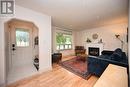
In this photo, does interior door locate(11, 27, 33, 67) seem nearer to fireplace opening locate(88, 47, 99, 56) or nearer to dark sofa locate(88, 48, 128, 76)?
dark sofa locate(88, 48, 128, 76)

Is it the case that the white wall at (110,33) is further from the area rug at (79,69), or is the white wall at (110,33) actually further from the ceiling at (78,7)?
the area rug at (79,69)

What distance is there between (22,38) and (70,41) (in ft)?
14.2

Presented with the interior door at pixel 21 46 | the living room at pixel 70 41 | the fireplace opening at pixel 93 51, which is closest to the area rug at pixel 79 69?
the living room at pixel 70 41

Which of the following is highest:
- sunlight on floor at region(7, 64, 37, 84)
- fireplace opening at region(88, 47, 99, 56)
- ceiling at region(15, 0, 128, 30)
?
ceiling at region(15, 0, 128, 30)

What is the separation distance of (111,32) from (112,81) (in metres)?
5.44

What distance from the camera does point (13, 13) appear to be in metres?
2.60

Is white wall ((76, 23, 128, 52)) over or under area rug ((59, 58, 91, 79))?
over

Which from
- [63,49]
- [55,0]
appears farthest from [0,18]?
[63,49]

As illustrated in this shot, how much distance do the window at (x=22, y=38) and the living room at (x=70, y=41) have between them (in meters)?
0.33

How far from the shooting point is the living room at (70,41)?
8.13 feet

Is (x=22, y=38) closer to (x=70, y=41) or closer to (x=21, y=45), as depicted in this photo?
(x=21, y=45)

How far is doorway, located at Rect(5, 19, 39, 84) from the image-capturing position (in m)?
3.90

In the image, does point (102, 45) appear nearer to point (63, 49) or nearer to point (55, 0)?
point (63, 49)

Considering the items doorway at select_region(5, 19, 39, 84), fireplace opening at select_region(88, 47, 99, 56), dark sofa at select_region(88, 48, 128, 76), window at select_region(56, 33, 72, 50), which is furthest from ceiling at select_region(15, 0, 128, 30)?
fireplace opening at select_region(88, 47, 99, 56)
